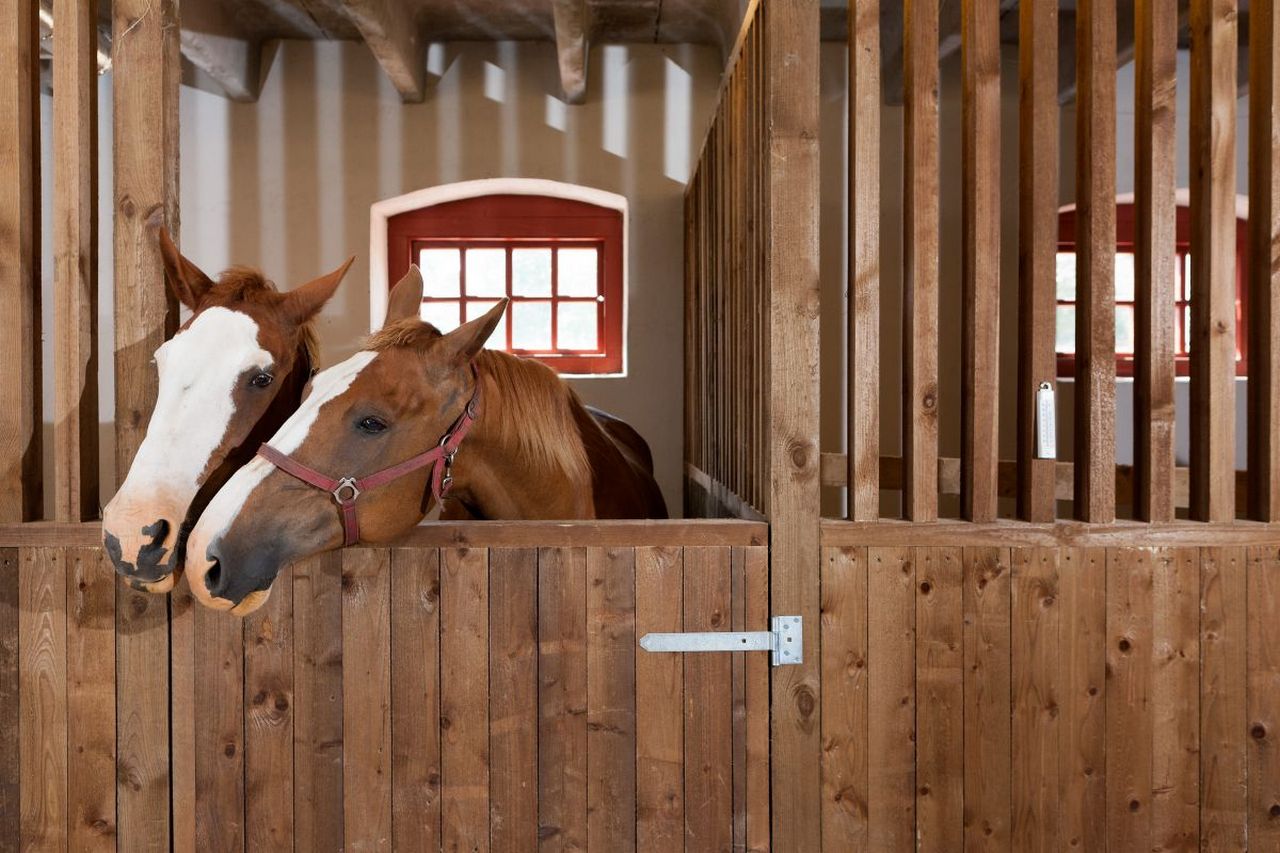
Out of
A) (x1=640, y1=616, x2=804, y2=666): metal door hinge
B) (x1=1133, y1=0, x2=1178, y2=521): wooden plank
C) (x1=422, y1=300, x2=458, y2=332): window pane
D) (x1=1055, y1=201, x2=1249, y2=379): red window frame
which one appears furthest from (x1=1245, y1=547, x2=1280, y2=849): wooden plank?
(x1=422, y1=300, x2=458, y2=332): window pane

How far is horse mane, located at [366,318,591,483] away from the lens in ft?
5.75

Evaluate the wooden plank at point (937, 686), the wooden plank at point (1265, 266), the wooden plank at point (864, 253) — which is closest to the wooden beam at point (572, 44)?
the wooden plank at point (864, 253)

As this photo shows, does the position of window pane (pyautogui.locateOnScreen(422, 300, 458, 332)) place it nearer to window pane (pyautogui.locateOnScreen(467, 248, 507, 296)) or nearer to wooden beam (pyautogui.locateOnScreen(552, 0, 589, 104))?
window pane (pyautogui.locateOnScreen(467, 248, 507, 296))

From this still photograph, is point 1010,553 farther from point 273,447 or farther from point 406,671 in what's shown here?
point 273,447

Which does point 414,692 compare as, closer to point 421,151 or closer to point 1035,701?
point 1035,701

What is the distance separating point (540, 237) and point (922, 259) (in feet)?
7.95

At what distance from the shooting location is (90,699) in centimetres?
158

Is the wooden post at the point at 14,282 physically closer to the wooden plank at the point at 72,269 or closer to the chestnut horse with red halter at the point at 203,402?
the wooden plank at the point at 72,269

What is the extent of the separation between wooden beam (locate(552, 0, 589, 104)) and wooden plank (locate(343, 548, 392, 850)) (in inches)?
79.4

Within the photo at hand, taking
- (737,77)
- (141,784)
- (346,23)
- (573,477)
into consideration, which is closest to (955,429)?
(737,77)

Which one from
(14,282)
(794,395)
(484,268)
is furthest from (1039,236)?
(484,268)

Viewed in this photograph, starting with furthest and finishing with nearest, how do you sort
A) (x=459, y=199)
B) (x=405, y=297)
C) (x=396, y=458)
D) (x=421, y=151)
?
(x=459, y=199)
(x=421, y=151)
(x=405, y=297)
(x=396, y=458)

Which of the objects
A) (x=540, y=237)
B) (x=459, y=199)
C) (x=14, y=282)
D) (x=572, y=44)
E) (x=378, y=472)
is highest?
(x=572, y=44)

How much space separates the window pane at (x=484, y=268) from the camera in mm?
3855
